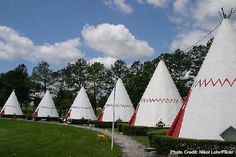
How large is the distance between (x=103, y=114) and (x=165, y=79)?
13.7 meters

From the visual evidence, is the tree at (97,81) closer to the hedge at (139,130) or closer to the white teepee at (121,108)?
the white teepee at (121,108)

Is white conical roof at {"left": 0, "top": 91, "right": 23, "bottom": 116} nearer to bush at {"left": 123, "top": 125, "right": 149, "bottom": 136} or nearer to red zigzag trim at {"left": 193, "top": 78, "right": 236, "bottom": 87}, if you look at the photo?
bush at {"left": 123, "top": 125, "right": 149, "bottom": 136}

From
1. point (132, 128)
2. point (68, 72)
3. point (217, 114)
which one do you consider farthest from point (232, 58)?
point (68, 72)

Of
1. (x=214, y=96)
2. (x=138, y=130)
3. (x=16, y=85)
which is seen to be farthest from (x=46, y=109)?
(x=214, y=96)

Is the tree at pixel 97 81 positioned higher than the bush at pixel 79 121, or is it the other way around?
the tree at pixel 97 81

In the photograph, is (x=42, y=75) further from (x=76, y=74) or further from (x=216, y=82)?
(x=216, y=82)

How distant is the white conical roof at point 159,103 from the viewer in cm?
2852

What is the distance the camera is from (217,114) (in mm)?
16203

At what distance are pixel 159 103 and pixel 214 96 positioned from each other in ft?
40.8

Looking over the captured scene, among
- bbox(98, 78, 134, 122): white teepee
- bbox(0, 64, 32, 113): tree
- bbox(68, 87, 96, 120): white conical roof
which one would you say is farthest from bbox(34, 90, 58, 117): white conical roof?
bbox(0, 64, 32, 113): tree

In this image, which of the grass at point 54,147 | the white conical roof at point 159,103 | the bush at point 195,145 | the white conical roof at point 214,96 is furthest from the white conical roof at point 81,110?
the bush at point 195,145

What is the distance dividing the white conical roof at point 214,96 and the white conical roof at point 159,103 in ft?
34.3

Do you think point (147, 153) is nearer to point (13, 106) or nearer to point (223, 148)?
point (223, 148)

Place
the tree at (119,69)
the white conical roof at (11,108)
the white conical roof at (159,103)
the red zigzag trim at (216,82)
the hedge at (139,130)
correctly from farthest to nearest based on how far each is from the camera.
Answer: the tree at (119,69) < the white conical roof at (11,108) < the white conical roof at (159,103) < the hedge at (139,130) < the red zigzag trim at (216,82)
